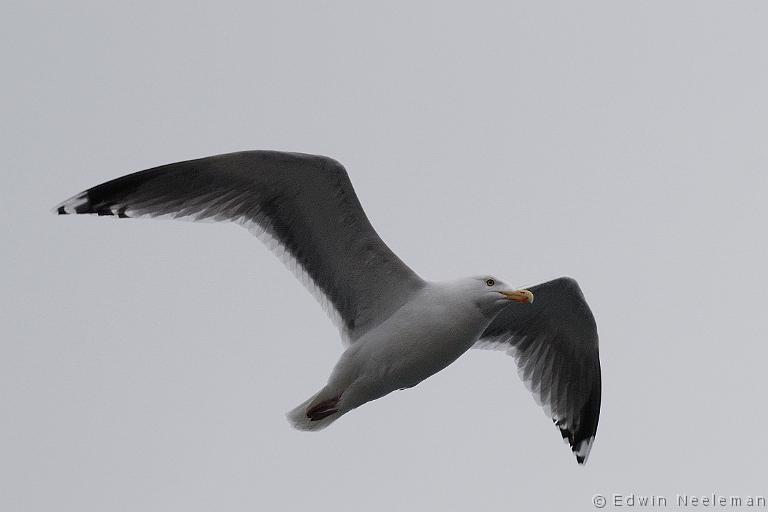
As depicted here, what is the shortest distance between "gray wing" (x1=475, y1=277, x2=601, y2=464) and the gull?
5.03ft

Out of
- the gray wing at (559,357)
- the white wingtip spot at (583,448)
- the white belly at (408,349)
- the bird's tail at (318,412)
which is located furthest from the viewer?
the white wingtip spot at (583,448)

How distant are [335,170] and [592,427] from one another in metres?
4.12

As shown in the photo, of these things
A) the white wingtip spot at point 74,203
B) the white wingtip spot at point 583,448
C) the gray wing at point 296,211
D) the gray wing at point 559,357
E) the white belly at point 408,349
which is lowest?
the white wingtip spot at point 583,448

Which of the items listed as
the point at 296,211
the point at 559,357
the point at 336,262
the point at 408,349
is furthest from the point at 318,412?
the point at 559,357

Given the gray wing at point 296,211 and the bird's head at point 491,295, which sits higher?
the gray wing at point 296,211

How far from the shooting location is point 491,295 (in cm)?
987

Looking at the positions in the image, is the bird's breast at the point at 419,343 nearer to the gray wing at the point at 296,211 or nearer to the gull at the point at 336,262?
the gull at the point at 336,262

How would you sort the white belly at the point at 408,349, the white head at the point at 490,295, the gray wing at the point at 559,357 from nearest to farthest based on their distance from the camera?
the white belly at the point at 408,349
the white head at the point at 490,295
the gray wing at the point at 559,357

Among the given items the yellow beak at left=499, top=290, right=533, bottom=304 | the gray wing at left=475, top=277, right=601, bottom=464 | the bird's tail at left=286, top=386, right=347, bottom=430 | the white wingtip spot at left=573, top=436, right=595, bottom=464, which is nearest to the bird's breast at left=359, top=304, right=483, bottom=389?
the yellow beak at left=499, top=290, right=533, bottom=304

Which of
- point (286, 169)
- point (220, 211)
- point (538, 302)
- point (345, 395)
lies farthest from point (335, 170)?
point (538, 302)

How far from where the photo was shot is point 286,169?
973cm

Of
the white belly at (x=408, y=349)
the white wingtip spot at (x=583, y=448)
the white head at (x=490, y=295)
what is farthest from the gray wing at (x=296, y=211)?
the white wingtip spot at (x=583, y=448)

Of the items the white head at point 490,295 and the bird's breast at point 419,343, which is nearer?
the bird's breast at point 419,343

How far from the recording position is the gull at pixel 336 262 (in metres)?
9.77
